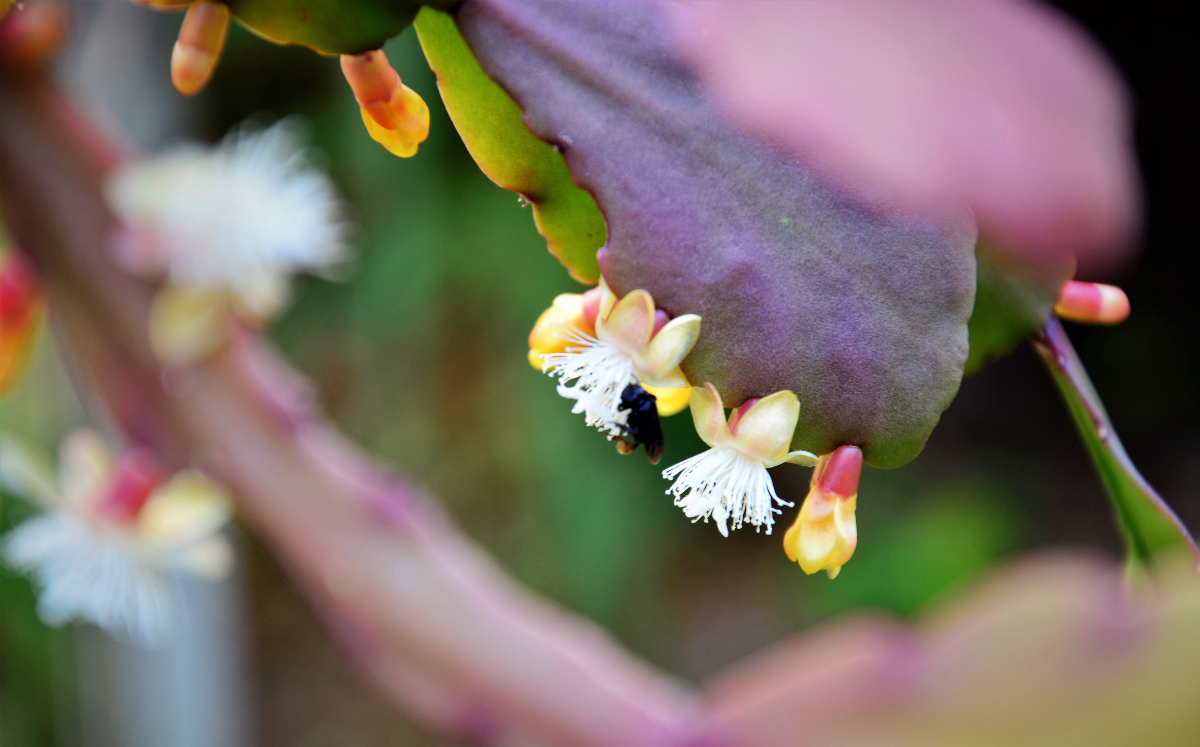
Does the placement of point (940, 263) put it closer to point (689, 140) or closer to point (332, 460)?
point (689, 140)

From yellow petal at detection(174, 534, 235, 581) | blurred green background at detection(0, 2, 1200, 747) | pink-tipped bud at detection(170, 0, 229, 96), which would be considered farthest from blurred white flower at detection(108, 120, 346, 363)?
blurred green background at detection(0, 2, 1200, 747)

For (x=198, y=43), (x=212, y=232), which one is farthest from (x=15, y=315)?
(x=198, y=43)

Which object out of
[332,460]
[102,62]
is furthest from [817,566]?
[102,62]

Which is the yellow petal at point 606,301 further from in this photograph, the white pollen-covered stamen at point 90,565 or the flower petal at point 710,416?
the white pollen-covered stamen at point 90,565

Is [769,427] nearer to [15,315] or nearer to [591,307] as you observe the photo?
[591,307]

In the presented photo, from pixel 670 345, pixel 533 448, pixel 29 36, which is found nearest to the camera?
pixel 670 345

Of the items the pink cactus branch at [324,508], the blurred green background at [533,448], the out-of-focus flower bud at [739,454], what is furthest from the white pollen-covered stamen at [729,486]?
the blurred green background at [533,448]

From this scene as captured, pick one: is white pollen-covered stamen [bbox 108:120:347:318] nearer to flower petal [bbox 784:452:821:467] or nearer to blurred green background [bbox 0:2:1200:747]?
flower petal [bbox 784:452:821:467]
